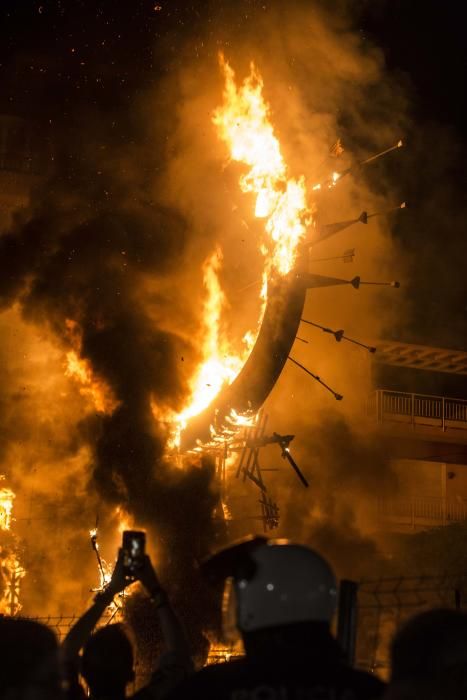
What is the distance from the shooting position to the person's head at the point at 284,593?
119 inches

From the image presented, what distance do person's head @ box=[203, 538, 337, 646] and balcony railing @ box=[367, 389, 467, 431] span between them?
872 inches

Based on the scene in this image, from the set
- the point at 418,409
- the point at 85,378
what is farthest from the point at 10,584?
the point at 418,409

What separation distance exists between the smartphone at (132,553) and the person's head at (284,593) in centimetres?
95

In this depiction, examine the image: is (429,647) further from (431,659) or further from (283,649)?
(283,649)

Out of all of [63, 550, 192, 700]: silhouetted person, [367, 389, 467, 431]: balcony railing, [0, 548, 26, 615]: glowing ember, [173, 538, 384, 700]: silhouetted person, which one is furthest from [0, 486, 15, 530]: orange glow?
[173, 538, 384, 700]: silhouetted person

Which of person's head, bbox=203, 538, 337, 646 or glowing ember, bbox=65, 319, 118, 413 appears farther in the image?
glowing ember, bbox=65, 319, 118, 413

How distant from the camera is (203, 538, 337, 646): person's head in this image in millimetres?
3033

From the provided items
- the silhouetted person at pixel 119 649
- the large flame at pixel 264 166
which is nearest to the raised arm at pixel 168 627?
the silhouetted person at pixel 119 649

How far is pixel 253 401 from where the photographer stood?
11.9 metres

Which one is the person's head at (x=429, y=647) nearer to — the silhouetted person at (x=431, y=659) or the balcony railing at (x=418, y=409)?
the silhouetted person at (x=431, y=659)

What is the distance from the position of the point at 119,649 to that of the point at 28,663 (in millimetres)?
1424

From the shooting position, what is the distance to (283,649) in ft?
9.73

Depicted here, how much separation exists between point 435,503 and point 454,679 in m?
23.5

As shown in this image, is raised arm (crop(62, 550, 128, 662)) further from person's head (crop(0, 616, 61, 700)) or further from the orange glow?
the orange glow
